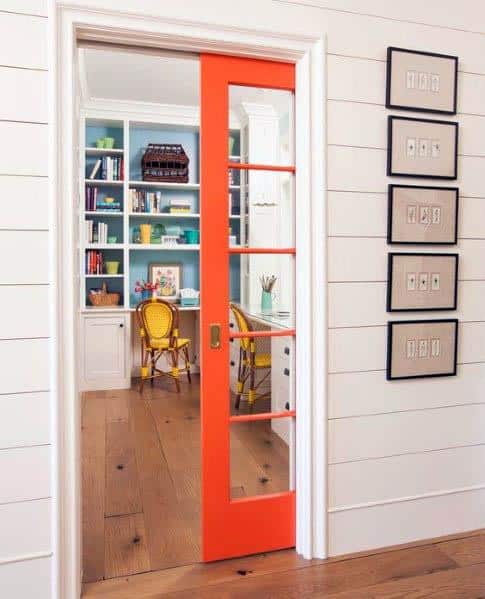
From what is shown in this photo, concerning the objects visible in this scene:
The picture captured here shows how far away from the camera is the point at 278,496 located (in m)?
2.34

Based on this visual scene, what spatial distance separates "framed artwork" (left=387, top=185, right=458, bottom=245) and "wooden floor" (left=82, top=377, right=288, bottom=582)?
1067 millimetres

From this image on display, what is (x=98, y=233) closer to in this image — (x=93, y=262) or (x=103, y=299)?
(x=93, y=262)

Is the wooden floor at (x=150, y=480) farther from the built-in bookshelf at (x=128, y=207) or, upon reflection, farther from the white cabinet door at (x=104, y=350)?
the built-in bookshelf at (x=128, y=207)

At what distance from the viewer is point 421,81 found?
234 centimetres

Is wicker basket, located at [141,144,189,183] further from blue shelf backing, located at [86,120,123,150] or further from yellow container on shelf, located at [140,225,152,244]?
yellow container on shelf, located at [140,225,152,244]

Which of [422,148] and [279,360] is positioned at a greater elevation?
[422,148]

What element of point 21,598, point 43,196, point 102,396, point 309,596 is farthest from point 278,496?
point 102,396

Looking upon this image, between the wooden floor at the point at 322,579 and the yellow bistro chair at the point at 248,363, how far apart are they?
27.1 inches

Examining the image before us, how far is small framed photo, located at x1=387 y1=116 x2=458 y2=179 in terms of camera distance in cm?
231

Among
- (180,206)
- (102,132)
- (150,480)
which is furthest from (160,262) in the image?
(150,480)

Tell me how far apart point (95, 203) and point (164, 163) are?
2.83 ft

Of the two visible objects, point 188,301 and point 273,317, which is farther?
point 188,301

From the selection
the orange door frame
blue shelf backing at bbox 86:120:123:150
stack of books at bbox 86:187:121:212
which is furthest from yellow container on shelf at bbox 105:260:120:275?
the orange door frame

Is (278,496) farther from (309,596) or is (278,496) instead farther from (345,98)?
(345,98)
